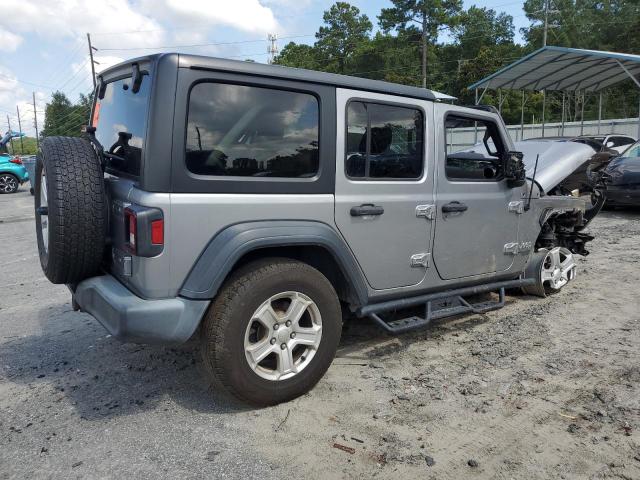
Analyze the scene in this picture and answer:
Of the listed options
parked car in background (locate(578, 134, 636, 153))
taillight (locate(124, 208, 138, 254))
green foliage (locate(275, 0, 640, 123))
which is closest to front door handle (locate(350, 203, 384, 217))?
taillight (locate(124, 208, 138, 254))

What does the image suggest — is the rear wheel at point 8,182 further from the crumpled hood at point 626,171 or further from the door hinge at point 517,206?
the door hinge at point 517,206

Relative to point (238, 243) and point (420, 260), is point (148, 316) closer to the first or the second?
point (238, 243)

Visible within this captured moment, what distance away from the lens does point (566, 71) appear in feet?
63.2

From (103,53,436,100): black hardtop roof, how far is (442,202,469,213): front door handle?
81 cm

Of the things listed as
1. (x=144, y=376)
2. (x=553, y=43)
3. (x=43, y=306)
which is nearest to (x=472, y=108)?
(x=144, y=376)

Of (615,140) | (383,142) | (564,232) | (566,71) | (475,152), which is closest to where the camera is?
(383,142)

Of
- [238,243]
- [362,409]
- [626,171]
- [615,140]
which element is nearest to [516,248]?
[362,409]

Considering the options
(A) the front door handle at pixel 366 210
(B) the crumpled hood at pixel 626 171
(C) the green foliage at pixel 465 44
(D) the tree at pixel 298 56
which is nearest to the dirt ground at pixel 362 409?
(A) the front door handle at pixel 366 210

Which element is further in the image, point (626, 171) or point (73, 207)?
point (626, 171)

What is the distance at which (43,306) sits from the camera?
5.26m

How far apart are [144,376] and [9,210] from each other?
12.9m

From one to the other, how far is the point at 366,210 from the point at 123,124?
1.65 m

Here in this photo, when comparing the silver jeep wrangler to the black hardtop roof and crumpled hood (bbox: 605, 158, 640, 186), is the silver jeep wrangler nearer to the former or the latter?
the black hardtop roof

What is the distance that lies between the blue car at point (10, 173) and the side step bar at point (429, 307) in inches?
756
